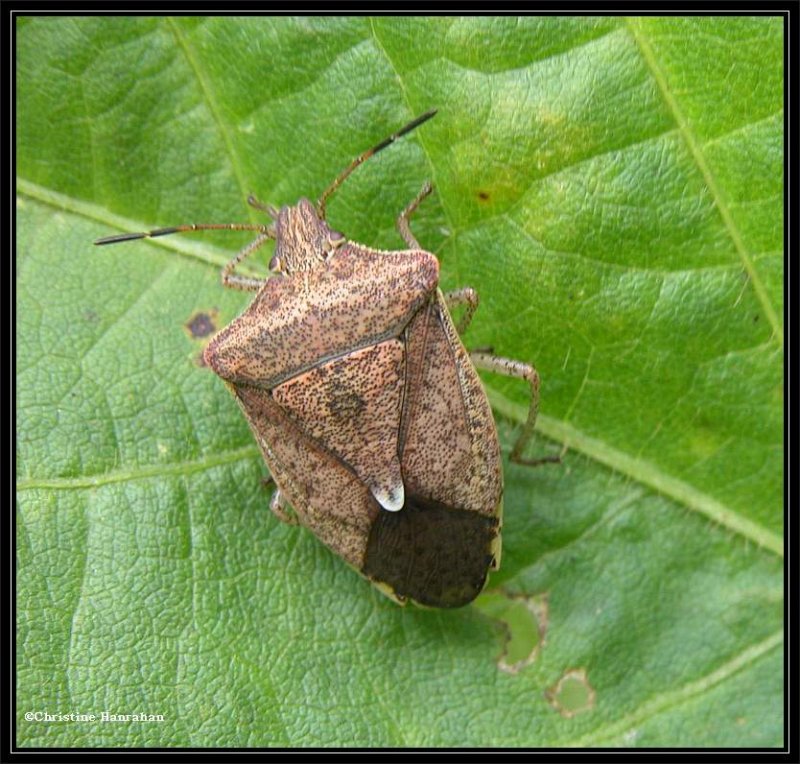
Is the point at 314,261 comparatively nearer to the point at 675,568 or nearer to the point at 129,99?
the point at 129,99

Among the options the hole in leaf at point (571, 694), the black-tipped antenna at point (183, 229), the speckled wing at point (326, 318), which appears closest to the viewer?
the speckled wing at point (326, 318)

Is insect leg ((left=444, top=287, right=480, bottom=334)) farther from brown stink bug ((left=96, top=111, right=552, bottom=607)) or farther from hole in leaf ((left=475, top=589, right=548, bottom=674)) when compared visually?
hole in leaf ((left=475, top=589, right=548, bottom=674))

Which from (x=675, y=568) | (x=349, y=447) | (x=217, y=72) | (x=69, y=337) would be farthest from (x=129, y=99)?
(x=675, y=568)

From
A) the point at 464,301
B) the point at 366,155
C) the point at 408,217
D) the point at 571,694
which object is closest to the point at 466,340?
the point at 464,301

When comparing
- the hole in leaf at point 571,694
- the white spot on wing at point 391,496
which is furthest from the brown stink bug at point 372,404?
the hole in leaf at point 571,694

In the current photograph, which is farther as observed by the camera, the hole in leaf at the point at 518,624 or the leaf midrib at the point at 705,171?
the hole in leaf at the point at 518,624

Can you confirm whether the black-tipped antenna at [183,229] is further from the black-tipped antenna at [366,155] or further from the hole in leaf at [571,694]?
the hole in leaf at [571,694]
